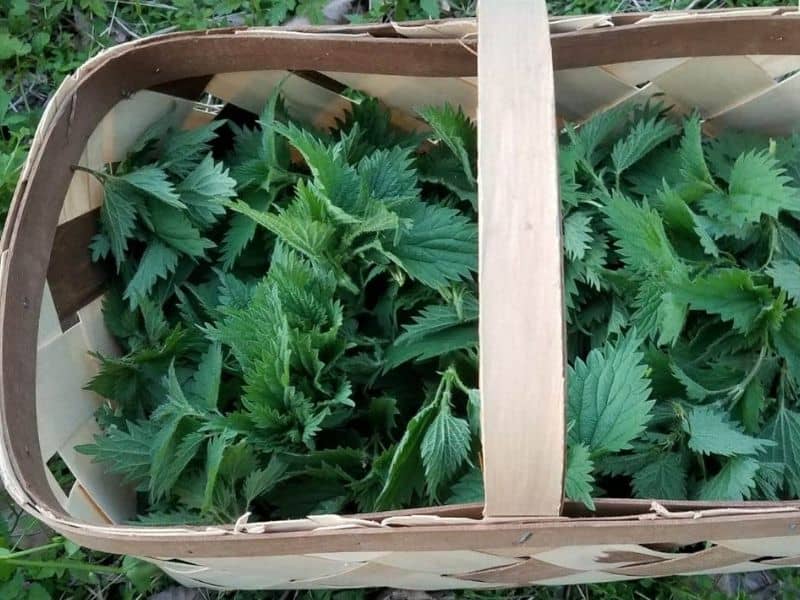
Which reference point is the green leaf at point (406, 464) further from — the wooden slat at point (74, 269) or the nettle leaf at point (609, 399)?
the wooden slat at point (74, 269)

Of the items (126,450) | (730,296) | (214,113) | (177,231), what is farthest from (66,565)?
(730,296)

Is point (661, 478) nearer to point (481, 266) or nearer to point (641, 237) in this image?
point (641, 237)

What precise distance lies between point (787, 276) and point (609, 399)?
209 millimetres

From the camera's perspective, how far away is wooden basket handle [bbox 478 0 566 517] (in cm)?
50

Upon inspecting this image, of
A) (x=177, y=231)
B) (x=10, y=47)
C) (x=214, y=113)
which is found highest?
(x=10, y=47)

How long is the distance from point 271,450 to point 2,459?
0.21 meters

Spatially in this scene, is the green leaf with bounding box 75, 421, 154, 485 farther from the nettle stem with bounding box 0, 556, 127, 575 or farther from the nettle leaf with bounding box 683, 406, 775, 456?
the nettle leaf with bounding box 683, 406, 775, 456

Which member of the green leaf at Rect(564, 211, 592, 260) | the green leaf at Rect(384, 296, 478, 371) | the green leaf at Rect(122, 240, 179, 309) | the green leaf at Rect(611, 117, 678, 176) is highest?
the green leaf at Rect(611, 117, 678, 176)

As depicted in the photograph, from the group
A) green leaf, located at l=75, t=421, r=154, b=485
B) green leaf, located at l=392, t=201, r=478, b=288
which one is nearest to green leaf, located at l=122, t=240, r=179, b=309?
green leaf, located at l=75, t=421, r=154, b=485

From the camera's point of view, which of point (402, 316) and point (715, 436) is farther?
point (402, 316)

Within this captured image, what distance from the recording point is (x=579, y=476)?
0.61 m

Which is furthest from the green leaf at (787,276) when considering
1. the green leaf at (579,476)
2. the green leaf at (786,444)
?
the green leaf at (579,476)

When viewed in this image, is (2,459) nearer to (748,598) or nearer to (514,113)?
(514,113)

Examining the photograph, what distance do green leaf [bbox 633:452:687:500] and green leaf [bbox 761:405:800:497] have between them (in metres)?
0.08
